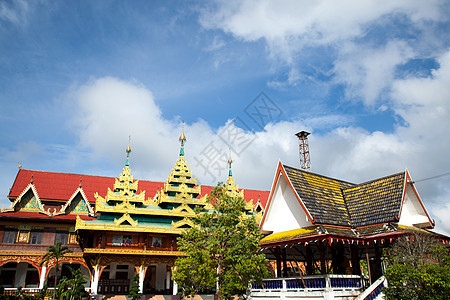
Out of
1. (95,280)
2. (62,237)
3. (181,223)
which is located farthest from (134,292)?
(62,237)

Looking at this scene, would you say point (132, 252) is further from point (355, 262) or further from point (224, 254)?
point (355, 262)

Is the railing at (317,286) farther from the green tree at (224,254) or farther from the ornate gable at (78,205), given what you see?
the ornate gable at (78,205)

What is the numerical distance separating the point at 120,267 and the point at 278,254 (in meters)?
17.2

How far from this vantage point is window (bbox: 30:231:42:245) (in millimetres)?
28625

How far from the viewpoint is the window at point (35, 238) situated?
93.9 ft

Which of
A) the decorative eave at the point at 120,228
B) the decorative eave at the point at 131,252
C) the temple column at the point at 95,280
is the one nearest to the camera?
the temple column at the point at 95,280

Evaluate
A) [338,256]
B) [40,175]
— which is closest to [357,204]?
[338,256]

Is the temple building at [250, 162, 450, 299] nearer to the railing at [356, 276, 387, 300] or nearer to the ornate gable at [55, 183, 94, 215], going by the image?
the railing at [356, 276, 387, 300]

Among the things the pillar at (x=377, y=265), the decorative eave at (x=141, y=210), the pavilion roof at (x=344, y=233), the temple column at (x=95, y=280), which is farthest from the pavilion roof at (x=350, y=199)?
the temple column at (x=95, y=280)

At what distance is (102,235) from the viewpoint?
27.2m

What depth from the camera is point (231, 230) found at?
1616 cm

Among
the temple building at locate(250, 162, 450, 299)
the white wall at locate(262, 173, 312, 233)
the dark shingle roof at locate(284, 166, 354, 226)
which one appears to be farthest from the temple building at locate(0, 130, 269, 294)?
the temple building at locate(250, 162, 450, 299)

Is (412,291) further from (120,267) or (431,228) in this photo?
(120,267)

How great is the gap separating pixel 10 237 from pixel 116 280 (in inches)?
340
